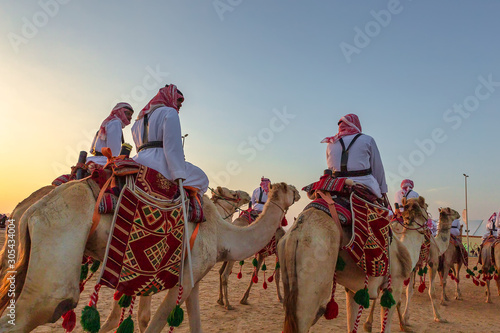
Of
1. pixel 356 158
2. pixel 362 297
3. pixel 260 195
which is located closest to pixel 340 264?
pixel 362 297

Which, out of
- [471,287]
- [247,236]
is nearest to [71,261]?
[247,236]

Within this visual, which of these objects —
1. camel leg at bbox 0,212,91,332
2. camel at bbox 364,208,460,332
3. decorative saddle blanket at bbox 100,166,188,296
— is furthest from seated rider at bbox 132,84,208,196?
camel at bbox 364,208,460,332

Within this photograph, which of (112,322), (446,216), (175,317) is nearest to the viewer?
(175,317)

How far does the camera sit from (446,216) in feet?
33.2

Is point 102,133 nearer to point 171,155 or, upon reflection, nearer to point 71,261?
point 171,155

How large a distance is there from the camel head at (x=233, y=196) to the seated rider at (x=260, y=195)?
1.60ft

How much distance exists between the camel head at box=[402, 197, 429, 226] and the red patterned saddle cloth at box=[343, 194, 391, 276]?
303cm

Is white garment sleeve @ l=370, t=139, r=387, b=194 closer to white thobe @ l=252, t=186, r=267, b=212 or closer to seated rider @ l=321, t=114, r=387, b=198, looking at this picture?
seated rider @ l=321, t=114, r=387, b=198

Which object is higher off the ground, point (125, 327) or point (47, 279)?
point (47, 279)

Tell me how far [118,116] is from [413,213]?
612cm

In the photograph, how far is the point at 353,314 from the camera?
16.3 ft

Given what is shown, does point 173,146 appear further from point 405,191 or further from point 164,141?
point 405,191

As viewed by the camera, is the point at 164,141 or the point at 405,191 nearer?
the point at 164,141

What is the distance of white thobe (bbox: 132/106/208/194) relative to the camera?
3.68 metres
